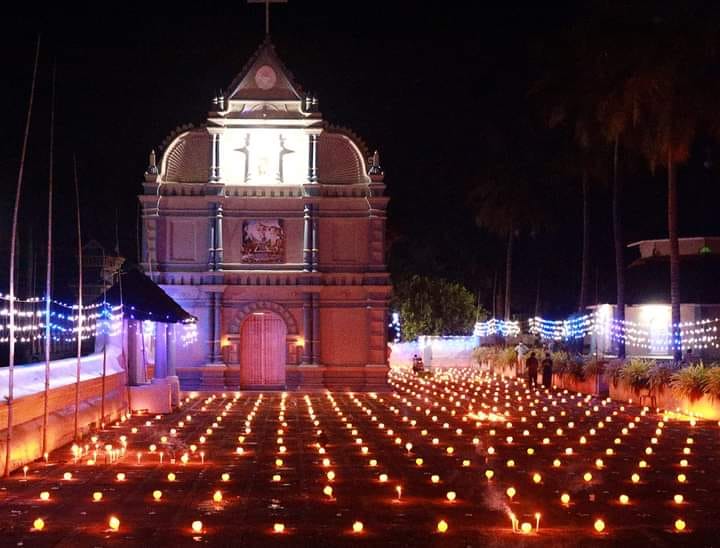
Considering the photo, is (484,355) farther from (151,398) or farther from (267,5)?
(151,398)

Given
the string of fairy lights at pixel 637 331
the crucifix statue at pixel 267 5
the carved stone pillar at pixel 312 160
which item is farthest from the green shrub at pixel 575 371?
the crucifix statue at pixel 267 5

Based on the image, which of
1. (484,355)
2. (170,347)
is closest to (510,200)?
(484,355)

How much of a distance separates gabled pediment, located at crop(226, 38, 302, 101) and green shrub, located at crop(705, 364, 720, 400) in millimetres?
20989

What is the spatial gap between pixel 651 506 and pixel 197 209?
31.9 meters

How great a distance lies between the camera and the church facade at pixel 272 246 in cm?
4391

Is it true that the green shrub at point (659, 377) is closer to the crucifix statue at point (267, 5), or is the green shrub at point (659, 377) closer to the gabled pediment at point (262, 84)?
the gabled pediment at point (262, 84)

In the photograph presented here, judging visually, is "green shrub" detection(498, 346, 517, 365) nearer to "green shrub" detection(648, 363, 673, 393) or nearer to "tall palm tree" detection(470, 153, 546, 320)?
"tall palm tree" detection(470, 153, 546, 320)

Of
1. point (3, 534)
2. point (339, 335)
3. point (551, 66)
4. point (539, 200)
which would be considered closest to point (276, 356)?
point (339, 335)

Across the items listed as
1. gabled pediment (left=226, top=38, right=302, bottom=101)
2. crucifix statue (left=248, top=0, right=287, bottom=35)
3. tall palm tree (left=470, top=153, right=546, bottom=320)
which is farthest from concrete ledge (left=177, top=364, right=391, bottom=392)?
tall palm tree (left=470, top=153, right=546, bottom=320)

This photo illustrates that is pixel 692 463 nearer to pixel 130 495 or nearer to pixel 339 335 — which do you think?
pixel 130 495

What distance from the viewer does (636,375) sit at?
114 ft

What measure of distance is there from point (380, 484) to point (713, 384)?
1420cm

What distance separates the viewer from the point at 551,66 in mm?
46375

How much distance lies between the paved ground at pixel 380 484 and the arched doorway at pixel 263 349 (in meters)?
14.4
